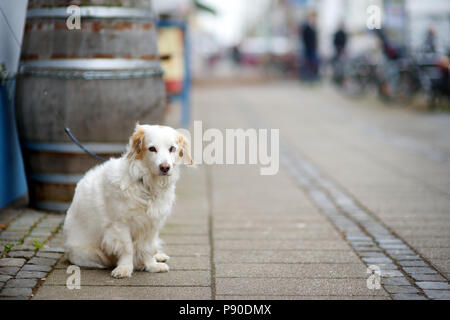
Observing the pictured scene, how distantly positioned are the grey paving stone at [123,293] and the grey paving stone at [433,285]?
1310 millimetres

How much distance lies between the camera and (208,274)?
4.07 metres

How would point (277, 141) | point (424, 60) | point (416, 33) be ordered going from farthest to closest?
1. point (416, 33)
2. point (424, 60)
3. point (277, 141)

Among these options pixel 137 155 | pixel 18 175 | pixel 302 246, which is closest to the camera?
pixel 137 155

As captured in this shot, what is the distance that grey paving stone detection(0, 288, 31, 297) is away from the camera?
141 inches

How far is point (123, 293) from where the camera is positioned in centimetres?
366

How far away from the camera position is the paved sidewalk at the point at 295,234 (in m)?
3.81

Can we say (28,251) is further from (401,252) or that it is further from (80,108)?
(401,252)

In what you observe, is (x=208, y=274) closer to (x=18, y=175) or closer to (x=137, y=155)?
(x=137, y=155)

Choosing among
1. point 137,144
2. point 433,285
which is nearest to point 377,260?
point 433,285

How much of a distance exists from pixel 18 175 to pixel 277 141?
516cm

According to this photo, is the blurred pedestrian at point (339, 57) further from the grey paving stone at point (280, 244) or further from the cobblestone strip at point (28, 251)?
the cobblestone strip at point (28, 251)

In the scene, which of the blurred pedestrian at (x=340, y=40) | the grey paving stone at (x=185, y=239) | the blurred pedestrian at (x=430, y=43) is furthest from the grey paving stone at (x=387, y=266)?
the blurred pedestrian at (x=340, y=40)

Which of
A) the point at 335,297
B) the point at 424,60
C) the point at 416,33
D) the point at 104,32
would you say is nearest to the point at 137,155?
the point at 335,297

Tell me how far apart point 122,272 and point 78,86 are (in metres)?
1.94
